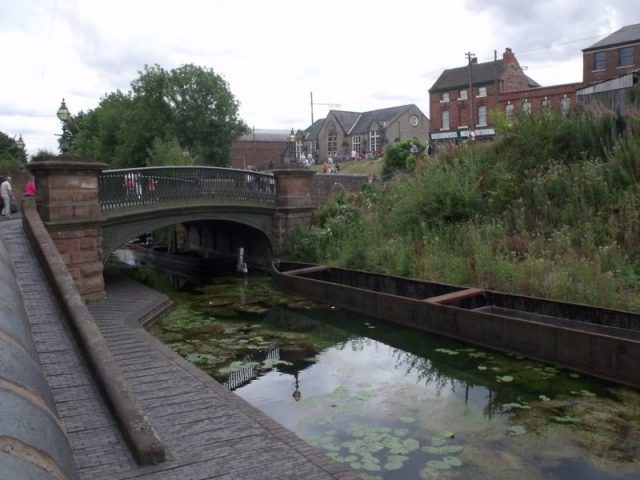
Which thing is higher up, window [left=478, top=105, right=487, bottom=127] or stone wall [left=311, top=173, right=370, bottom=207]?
window [left=478, top=105, right=487, bottom=127]

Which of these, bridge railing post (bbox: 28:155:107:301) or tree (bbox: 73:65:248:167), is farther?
tree (bbox: 73:65:248:167)

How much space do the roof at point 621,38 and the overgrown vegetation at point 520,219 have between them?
24.0 meters

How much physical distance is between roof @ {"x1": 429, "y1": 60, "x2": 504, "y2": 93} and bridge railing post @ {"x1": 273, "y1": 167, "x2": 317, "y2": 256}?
32.9m

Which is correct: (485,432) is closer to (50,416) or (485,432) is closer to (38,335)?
(38,335)

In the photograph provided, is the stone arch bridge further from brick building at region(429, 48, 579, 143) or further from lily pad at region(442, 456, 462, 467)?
brick building at region(429, 48, 579, 143)

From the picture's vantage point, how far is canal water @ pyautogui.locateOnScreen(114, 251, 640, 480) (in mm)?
6094

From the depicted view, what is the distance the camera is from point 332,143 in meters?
73.1

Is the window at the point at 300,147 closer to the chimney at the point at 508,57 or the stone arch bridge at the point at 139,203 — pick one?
the chimney at the point at 508,57

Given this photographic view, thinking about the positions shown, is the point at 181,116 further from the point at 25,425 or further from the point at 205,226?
the point at 25,425

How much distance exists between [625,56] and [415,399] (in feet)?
123

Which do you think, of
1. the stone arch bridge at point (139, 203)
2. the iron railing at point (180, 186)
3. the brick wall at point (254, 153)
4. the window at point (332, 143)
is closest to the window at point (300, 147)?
the brick wall at point (254, 153)

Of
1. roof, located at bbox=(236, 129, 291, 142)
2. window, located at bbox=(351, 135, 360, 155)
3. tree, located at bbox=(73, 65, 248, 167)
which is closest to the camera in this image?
tree, located at bbox=(73, 65, 248, 167)

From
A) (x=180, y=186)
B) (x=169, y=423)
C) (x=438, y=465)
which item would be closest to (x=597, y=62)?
(x=180, y=186)

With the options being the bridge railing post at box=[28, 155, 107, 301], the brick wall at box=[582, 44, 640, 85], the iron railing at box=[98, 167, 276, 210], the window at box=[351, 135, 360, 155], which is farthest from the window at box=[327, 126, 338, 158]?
Result: the bridge railing post at box=[28, 155, 107, 301]
